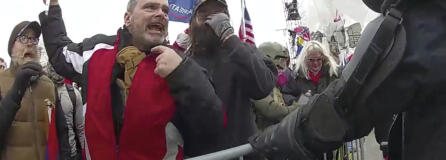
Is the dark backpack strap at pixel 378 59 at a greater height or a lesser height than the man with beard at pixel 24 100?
greater

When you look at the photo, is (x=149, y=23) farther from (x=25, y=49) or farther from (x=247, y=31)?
(x=247, y=31)

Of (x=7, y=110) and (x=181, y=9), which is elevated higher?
(x=181, y=9)

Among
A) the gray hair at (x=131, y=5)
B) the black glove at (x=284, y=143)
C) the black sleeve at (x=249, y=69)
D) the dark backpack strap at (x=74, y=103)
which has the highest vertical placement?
the gray hair at (x=131, y=5)

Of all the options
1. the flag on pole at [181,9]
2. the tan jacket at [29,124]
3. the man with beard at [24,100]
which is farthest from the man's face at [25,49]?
the flag on pole at [181,9]

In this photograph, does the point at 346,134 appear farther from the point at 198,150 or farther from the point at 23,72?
the point at 23,72

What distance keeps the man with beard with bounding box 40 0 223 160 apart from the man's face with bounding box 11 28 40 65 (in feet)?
3.60

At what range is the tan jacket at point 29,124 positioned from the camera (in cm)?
359

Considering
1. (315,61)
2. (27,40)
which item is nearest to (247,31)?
(315,61)

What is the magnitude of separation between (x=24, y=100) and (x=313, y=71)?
2.97m

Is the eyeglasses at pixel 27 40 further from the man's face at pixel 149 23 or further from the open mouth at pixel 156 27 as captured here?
the open mouth at pixel 156 27

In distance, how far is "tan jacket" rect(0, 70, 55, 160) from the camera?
3.59 metres

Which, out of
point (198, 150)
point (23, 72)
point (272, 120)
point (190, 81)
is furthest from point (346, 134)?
point (272, 120)

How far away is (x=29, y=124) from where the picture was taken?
145 inches

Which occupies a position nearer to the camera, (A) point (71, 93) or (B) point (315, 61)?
(A) point (71, 93)
